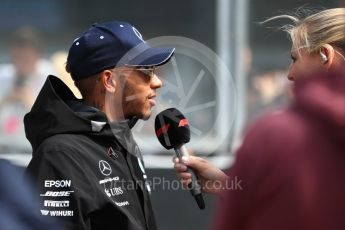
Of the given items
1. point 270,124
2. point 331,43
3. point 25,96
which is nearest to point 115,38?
point 331,43

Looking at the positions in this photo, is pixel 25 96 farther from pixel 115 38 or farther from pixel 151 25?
pixel 115 38

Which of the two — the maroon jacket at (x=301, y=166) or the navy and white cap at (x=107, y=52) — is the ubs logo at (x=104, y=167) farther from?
the maroon jacket at (x=301, y=166)

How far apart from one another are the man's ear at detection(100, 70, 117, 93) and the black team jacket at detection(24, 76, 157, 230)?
4.5 inches

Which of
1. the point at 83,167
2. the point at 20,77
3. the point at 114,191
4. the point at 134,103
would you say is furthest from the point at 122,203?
the point at 20,77

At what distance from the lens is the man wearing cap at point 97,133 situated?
2.63 m

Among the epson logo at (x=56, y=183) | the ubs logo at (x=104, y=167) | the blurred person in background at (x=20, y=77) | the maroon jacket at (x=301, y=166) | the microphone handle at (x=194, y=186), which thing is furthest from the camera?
the blurred person in background at (x=20, y=77)

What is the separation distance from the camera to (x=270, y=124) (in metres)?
1.42

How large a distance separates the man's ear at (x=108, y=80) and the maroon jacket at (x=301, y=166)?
63.6 inches

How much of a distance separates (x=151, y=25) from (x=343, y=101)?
3912 mm

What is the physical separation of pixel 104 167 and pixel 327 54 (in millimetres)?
860

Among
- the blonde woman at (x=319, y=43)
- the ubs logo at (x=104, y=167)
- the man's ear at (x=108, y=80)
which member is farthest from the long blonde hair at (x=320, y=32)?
the ubs logo at (x=104, y=167)

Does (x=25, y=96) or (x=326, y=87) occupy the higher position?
(x=326, y=87)

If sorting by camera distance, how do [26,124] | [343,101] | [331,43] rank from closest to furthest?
[343,101], [331,43], [26,124]

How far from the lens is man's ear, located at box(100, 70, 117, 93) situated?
2988mm
